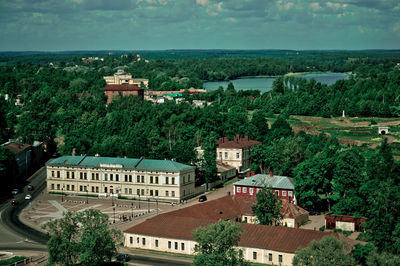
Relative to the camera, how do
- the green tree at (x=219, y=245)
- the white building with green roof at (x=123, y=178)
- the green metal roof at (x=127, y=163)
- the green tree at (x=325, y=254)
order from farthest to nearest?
1. the green metal roof at (x=127, y=163)
2. the white building with green roof at (x=123, y=178)
3. the green tree at (x=219, y=245)
4. the green tree at (x=325, y=254)

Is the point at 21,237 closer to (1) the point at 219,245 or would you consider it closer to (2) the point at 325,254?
(1) the point at 219,245

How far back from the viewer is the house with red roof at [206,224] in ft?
176

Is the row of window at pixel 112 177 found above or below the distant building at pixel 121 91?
below

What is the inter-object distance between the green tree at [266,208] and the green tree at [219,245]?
12188 millimetres

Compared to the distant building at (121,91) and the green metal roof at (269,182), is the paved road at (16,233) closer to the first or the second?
the green metal roof at (269,182)

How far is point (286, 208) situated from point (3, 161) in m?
39.6

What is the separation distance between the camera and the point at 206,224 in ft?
188

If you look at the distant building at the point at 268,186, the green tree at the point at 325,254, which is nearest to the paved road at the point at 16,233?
the distant building at the point at 268,186

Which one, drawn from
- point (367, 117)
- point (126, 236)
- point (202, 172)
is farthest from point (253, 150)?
point (367, 117)

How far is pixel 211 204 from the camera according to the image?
220ft

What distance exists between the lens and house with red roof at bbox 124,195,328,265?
53.5m

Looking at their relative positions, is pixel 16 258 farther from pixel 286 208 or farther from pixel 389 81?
pixel 389 81

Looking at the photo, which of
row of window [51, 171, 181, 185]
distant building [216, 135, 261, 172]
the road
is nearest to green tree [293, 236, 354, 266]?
the road

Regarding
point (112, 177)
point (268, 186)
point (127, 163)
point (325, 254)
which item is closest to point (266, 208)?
point (268, 186)
